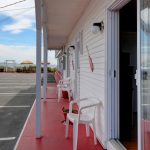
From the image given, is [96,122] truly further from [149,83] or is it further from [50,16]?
[50,16]

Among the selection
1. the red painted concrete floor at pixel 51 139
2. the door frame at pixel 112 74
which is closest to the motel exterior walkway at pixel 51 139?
the red painted concrete floor at pixel 51 139

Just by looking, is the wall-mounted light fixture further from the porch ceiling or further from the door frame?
the porch ceiling

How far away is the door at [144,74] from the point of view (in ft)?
7.66

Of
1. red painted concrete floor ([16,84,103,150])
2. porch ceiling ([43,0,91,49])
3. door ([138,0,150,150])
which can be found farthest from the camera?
porch ceiling ([43,0,91,49])

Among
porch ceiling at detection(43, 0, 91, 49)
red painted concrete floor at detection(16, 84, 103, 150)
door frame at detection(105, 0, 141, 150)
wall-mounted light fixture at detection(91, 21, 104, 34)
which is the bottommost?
red painted concrete floor at detection(16, 84, 103, 150)

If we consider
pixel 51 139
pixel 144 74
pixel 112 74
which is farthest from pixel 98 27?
pixel 51 139

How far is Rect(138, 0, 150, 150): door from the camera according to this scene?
7.66 feet

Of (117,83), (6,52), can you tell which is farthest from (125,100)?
(6,52)

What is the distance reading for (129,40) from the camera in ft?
20.8

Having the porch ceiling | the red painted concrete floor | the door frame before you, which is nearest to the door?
the door frame

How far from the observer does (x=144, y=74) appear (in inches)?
95.0

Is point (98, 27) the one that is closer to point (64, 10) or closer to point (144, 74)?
point (144, 74)

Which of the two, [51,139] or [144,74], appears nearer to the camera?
[144,74]

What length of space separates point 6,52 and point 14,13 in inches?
1109
